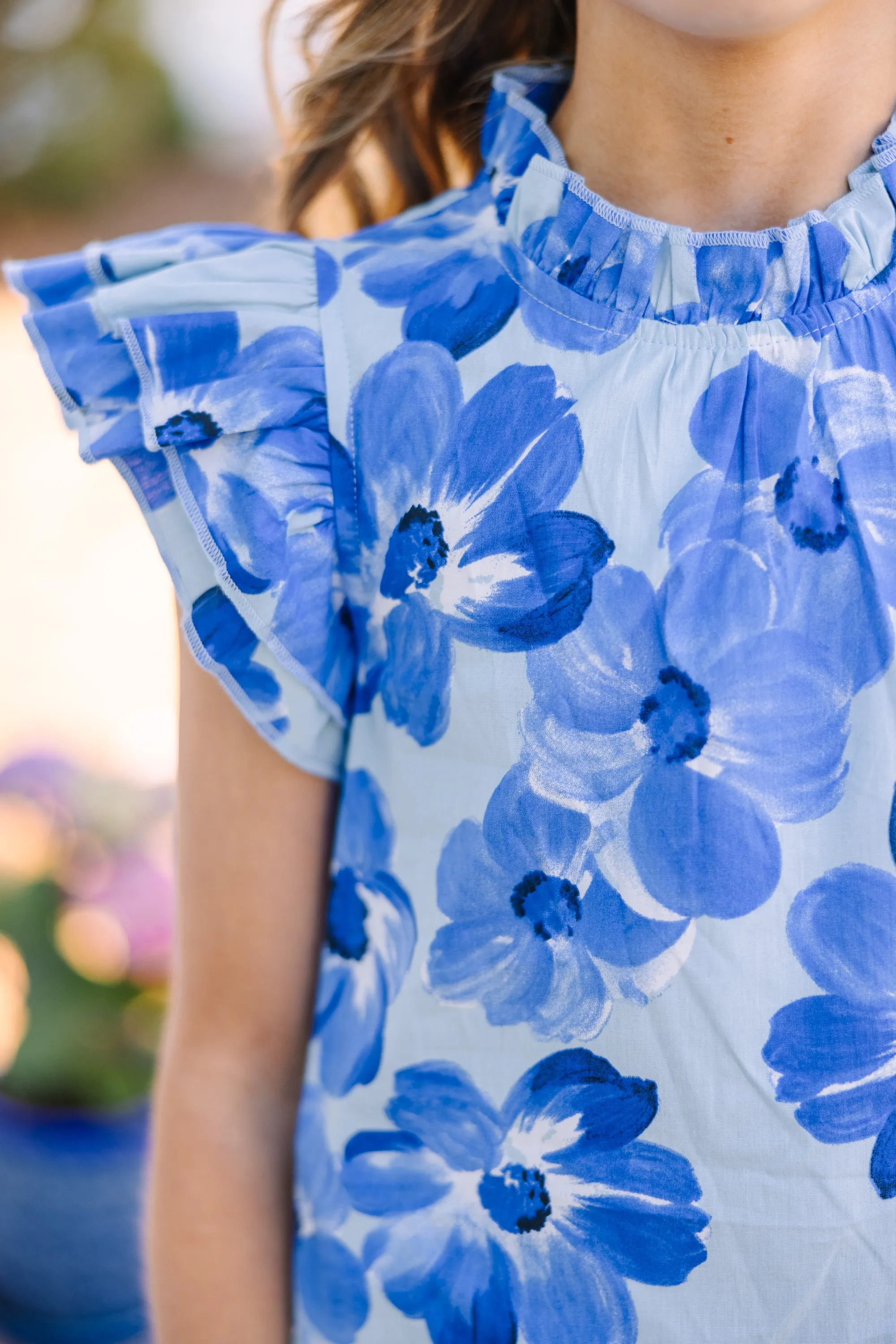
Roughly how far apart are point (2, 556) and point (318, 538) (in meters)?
3.79

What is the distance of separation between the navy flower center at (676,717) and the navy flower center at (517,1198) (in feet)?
0.75

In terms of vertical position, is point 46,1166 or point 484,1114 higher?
point 484,1114

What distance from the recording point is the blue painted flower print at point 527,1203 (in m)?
0.64

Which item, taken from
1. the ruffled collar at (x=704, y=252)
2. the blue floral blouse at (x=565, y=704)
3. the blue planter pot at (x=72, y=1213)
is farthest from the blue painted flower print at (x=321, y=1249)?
the blue planter pot at (x=72, y=1213)

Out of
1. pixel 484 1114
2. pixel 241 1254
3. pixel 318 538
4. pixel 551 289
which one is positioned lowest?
pixel 241 1254

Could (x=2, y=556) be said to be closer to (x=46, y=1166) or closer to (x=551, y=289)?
(x=46, y=1166)

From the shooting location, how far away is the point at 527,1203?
664mm

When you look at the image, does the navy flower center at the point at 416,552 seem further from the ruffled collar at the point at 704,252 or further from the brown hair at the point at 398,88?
the brown hair at the point at 398,88

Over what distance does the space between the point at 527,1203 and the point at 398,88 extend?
2.38ft

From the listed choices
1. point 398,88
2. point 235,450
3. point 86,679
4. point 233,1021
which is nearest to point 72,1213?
point 233,1021

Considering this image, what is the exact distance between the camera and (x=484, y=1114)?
679mm

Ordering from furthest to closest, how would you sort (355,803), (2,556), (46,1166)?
(2,556)
(46,1166)
(355,803)

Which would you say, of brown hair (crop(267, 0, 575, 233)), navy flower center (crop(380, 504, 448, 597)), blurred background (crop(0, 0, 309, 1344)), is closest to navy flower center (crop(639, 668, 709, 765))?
navy flower center (crop(380, 504, 448, 597))

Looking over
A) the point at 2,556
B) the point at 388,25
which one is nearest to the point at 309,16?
the point at 388,25
